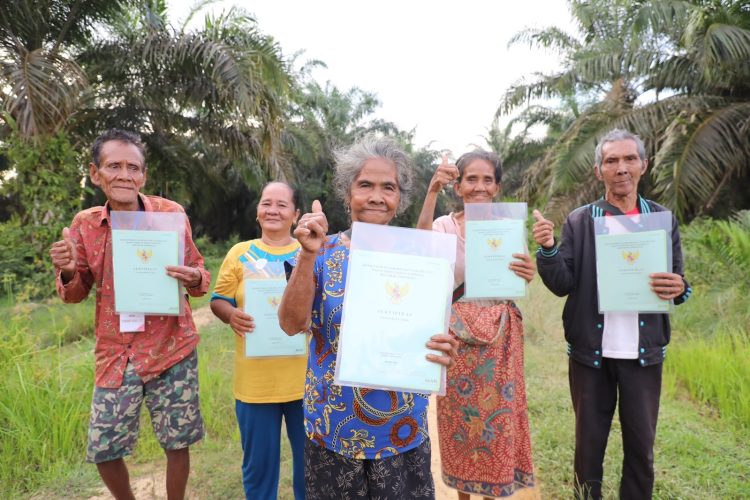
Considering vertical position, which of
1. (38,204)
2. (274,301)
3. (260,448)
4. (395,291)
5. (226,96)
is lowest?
(260,448)

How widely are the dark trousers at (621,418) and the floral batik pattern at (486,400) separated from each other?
0.28m

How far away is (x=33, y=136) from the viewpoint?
226 inches

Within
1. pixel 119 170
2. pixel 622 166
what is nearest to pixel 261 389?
pixel 119 170

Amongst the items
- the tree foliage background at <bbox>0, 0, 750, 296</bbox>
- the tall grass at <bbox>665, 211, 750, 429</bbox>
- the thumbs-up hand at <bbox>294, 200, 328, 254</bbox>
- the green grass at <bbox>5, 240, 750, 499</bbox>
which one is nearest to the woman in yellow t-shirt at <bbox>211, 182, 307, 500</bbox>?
the green grass at <bbox>5, 240, 750, 499</bbox>

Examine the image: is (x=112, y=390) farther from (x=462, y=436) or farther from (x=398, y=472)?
(x=462, y=436)

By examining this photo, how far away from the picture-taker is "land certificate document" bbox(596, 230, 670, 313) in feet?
7.06

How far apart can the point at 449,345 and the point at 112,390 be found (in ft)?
5.13

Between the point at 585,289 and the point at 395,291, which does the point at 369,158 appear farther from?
the point at 585,289

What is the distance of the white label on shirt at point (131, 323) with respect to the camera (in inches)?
86.0

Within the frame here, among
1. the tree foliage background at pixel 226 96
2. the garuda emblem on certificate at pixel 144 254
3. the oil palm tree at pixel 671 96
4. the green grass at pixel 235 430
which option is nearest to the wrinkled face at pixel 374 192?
the garuda emblem on certificate at pixel 144 254

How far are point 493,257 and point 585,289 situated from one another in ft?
1.71

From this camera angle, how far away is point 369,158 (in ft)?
5.51

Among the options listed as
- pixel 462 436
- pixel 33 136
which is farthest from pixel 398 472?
pixel 33 136

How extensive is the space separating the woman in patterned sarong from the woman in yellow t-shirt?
2.44 ft
